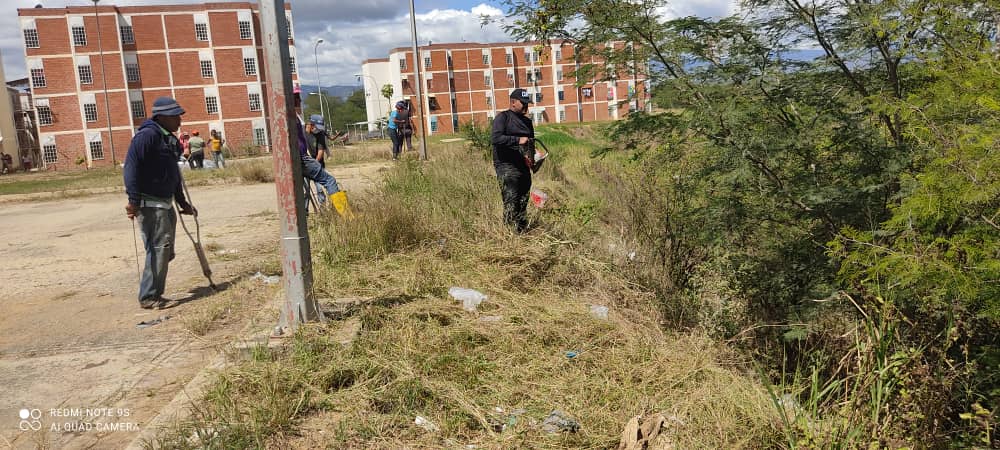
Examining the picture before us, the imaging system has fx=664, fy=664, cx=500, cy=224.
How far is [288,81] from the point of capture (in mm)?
4297

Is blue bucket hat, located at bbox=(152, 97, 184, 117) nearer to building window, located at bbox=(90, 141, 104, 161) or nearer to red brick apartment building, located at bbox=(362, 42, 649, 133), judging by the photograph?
building window, located at bbox=(90, 141, 104, 161)

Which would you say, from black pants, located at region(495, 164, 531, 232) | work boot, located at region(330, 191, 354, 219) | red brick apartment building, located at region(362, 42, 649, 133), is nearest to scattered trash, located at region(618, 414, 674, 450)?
black pants, located at region(495, 164, 531, 232)

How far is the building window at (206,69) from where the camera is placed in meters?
55.1

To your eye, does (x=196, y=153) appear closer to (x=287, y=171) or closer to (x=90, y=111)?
(x=287, y=171)

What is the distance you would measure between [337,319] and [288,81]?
1.60m

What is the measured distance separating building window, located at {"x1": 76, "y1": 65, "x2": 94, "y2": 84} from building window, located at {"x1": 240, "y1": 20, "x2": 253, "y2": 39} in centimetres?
1185

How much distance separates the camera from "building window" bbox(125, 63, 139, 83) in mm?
53625

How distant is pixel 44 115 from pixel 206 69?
12378 mm

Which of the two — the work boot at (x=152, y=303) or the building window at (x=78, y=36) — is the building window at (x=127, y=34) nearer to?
the building window at (x=78, y=36)

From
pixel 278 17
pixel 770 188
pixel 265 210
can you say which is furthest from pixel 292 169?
pixel 265 210

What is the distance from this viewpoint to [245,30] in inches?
2213

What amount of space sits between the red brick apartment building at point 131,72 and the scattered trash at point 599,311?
50.4 meters

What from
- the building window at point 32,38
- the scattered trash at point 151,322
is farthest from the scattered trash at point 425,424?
the building window at point 32,38

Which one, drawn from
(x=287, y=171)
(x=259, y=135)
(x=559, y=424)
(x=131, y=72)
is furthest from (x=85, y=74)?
(x=559, y=424)
